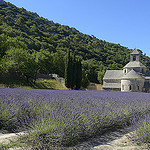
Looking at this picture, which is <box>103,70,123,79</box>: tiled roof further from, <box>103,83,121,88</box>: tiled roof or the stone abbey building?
<box>103,83,121,88</box>: tiled roof

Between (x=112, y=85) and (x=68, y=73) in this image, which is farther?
(x=112, y=85)

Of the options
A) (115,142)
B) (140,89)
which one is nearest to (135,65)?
(140,89)

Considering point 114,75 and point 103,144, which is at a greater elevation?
point 114,75

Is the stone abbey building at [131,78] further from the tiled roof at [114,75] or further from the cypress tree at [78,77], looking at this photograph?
the cypress tree at [78,77]

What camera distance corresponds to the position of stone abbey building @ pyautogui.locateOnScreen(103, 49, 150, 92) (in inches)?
1120

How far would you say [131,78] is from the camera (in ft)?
93.8

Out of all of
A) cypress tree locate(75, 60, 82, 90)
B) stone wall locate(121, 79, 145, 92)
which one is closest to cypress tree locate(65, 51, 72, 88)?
cypress tree locate(75, 60, 82, 90)

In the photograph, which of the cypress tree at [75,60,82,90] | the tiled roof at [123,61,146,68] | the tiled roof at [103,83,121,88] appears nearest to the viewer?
the cypress tree at [75,60,82,90]

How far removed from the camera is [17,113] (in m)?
3.64

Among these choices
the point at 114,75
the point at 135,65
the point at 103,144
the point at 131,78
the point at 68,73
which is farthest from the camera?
the point at 114,75

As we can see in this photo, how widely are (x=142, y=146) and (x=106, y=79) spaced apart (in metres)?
31.6

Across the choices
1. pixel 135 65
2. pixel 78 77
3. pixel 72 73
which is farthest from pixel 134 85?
pixel 72 73

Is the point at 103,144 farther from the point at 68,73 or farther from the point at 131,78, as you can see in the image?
the point at 131,78

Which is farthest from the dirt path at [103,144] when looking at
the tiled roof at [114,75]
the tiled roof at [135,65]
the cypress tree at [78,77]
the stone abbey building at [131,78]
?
the tiled roof at [114,75]
